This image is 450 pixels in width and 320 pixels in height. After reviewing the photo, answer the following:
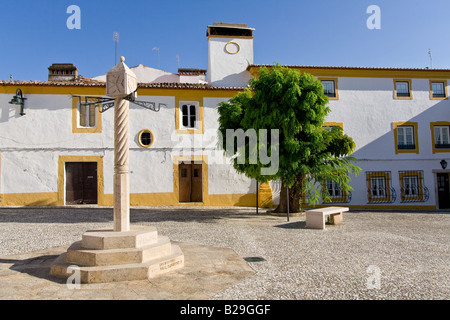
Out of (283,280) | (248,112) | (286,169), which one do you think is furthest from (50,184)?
(283,280)

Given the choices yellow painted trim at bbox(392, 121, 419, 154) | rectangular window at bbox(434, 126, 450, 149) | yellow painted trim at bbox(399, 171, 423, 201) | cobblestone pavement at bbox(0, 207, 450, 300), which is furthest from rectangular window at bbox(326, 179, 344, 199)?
cobblestone pavement at bbox(0, 207, 450, 300)

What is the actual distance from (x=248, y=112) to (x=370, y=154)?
9181 mm

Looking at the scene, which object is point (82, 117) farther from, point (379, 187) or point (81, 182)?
point (379, 187)

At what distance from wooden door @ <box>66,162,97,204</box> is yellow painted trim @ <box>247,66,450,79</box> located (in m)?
9.29

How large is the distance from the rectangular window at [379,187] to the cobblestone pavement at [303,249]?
21.2ft

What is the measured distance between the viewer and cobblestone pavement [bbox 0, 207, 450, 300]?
12.8ft

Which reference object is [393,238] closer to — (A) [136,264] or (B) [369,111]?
(A) [136,264]

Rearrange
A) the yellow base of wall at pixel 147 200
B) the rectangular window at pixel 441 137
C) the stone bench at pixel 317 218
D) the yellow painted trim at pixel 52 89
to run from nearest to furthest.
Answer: the stone bench at pixel 317 218, the yellow base of wall at pixel 147 200, the yellow painted trim at pixel 52 89, the rectangular window at pixel 441 137

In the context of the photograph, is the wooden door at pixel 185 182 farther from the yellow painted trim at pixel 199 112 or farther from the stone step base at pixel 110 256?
the stone step base at pixel 110 256

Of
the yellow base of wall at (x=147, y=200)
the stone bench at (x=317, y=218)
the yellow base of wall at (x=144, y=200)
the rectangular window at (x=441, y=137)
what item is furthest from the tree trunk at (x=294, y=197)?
the rectangular window at (x=441, y=137)

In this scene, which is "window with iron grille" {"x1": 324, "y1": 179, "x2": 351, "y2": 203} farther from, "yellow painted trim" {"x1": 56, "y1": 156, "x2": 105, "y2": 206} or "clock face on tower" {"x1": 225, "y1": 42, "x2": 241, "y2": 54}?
"yellow painted trim" {"x1": 56, "y1": 156, "x2": 105, "y2": 206}

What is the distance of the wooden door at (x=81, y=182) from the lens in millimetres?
14664

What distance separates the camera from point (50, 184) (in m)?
14.3
